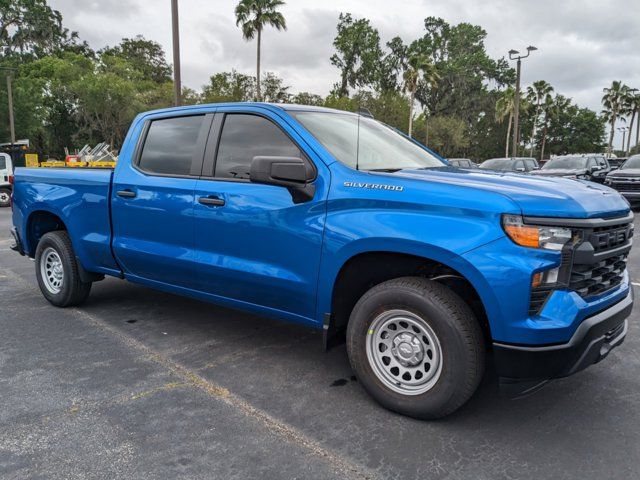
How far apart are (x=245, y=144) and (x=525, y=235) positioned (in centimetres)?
205

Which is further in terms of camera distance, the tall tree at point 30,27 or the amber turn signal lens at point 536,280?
the tall tree at point 30,27

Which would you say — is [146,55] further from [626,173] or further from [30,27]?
[626,173]

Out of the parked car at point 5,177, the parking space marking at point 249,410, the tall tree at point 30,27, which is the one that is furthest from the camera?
the tall tree at point 30,27

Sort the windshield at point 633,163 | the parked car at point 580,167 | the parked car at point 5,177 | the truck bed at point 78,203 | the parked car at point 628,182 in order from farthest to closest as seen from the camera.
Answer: the parked car at point 5,177, the parked car at point 580,167, the windshield at point 633,163, the parked car at point 628,182, the truck bed at point 78,203

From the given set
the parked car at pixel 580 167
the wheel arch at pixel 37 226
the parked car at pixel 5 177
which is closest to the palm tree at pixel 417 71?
the parked car at pixel 580 167

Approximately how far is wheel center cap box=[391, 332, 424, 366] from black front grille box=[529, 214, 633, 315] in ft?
2.18

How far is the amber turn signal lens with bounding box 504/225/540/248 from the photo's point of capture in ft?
8.38

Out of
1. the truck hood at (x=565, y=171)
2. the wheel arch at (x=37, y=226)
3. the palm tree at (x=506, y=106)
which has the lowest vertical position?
the wheel arch at (x=37, y=226)

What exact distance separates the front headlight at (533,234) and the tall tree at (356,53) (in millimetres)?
62484

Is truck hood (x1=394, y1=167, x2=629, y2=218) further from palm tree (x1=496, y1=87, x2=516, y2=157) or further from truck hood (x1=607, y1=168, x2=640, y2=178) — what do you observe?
palm tree (x1=496, y1=87, x2=516, y2=157)

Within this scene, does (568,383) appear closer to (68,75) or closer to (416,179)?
(416,179)

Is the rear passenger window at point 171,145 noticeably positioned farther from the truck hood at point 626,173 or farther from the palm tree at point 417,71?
the palm tree at point 417,71

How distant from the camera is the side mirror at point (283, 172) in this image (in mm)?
3092

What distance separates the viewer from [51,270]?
526 centimetres
